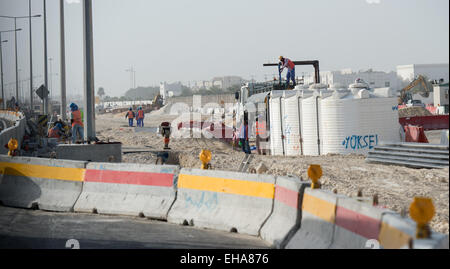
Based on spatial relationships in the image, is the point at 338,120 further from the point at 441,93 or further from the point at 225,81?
the point at 225,81

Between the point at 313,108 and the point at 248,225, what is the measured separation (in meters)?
12.5

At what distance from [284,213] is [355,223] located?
2.15m

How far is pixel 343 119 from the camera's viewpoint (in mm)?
21312

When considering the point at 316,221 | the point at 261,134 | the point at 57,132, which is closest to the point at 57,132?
the point at 57,132

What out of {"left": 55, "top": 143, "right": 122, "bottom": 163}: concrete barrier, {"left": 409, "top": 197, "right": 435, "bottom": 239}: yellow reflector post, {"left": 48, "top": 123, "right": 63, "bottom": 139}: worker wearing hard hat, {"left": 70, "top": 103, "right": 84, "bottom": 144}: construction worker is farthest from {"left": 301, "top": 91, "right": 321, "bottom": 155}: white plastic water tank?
{"left": 409, "top": 197, "right": 435, "bottom": 239}: yellow reflector post

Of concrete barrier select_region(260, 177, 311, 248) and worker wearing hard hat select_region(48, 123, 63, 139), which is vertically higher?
worker wearing hard hat select_region(48, 123, 63, 139)

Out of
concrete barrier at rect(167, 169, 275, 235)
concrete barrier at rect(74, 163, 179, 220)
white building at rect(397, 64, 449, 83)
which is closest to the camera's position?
concrete barrier at rect(167, 169, 275, 235)

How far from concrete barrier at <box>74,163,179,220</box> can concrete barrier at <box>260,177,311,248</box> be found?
2.53 metres

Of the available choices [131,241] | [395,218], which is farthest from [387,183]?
[395,218]

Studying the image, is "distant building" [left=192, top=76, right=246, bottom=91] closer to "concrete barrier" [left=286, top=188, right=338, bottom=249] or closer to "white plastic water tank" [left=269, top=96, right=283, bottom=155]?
"white plastic water tank" [left=269, top=96, right=283, bottom=155]

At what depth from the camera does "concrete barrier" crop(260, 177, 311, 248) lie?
8938 millimetres

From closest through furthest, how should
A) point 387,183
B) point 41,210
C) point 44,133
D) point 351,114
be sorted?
1. point 41,210
2. point 387,183
3. point 351,114
4. point 44,133
